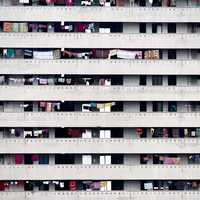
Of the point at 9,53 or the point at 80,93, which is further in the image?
the point at 9,53

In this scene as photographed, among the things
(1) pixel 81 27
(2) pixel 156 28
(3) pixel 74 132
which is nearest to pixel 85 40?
(1) pixel 81 27

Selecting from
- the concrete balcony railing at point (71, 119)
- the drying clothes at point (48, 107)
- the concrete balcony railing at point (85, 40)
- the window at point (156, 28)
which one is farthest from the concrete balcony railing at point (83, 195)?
the window at point (156, 28)

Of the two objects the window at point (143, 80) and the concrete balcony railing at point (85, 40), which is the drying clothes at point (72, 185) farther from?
the concrete balcony railing at point (85, 40)

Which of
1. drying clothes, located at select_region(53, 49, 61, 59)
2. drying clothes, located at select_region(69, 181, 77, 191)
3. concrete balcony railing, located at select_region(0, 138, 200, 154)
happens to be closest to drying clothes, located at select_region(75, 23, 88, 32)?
drying clothes, located at select_region(53, 49, 61, 59)

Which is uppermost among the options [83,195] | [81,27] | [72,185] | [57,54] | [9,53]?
[81,27]

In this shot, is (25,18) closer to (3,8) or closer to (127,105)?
(3,8)

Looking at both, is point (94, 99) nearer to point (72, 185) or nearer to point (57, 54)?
point (57, 54)
